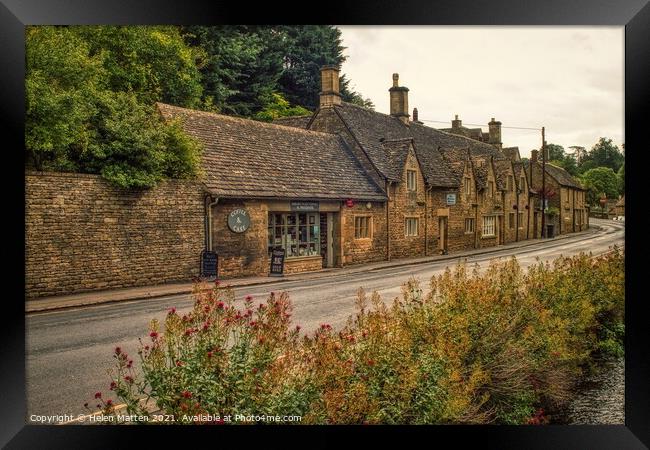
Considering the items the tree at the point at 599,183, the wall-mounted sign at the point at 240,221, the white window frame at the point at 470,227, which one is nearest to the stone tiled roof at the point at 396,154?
the white window frame at the point at 470,227

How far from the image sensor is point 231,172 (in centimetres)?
988

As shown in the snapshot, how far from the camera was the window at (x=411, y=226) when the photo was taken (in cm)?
1103

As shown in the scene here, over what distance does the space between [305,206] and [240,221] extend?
1.37m

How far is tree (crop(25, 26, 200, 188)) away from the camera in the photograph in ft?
24.3

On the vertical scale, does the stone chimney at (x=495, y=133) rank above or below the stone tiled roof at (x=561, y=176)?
above

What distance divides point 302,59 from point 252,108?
1469 millimetres

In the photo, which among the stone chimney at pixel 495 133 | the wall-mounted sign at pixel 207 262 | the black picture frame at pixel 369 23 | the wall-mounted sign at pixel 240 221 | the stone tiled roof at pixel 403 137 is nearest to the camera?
the black picture frame at pixel 369 23

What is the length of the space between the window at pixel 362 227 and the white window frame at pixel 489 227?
7.72ft

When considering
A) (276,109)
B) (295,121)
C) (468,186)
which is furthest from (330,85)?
(468,186)

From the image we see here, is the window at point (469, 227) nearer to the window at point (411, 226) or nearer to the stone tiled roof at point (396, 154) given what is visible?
the window at point (411, 226)

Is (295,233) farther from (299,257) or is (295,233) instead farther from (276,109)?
(276,109)

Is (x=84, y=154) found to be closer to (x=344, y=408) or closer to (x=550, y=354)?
(x=344, y=408)
